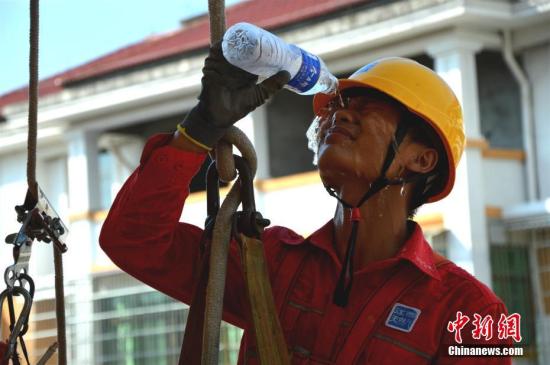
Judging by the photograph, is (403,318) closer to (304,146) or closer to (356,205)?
(356,205)

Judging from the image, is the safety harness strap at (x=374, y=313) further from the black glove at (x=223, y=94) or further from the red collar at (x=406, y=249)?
the black glove at (x=223, y=94)

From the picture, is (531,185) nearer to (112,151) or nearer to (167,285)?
(112,151)

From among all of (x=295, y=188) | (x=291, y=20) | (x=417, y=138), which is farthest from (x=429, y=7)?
(x=417, y=138)

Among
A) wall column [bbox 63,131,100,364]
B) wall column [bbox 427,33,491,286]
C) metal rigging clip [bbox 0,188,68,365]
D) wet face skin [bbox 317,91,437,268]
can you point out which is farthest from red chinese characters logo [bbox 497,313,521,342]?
wall column [bbox 63,131,100,364]

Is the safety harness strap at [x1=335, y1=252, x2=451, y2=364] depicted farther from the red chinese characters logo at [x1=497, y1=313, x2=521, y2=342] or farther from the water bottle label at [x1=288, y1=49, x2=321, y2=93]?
the water bottle label at [x1=288, y1=49, x2=321, y2=93]

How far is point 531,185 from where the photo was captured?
18.8 m

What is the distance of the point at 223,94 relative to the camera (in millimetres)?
3455

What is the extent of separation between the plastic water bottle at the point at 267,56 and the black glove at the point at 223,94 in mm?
25

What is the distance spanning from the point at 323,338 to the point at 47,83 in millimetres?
21685

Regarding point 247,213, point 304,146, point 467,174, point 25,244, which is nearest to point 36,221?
point 25,244

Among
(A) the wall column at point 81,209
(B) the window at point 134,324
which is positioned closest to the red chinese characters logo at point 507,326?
(B) the window at point 134,324

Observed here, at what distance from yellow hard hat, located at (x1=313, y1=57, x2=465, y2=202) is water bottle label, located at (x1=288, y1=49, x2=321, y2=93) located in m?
0.53

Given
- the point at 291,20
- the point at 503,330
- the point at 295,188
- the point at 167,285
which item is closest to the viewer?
the point at 503,330

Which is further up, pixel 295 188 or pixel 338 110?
pixel 295 188
